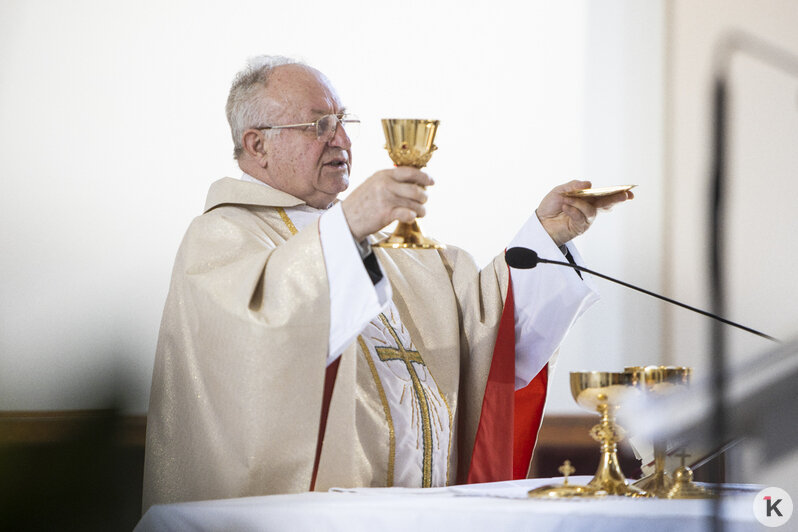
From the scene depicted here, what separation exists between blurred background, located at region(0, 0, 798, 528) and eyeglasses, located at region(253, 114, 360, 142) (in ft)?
2.80

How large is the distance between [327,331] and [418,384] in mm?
622

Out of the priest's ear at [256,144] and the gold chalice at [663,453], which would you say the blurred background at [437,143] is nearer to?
the priest's ear at [256,144]

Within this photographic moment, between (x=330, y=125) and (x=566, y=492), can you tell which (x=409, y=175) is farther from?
(x=330, y=125)

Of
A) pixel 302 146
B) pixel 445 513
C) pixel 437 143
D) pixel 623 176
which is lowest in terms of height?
pixel 445 513

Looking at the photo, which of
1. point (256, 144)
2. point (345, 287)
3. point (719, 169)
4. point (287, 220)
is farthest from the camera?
point (256, 144)

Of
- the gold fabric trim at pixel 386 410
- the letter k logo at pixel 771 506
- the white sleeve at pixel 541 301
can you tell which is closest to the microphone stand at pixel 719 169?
the letter k logo at pixel 771 506

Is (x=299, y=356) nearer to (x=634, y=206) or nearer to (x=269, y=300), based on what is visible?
(x=269, y=300)

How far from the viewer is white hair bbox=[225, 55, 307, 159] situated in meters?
3.32

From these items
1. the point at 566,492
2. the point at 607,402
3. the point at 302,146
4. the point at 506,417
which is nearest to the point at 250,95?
the point at 302,146

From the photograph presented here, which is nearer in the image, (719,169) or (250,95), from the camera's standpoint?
(719,169)

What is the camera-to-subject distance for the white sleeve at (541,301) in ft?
9.90

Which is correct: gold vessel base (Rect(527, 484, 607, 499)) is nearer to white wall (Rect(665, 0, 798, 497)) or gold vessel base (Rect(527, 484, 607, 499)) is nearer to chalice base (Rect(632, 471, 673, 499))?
chalice base (Rect(632, 471, 673, 499))

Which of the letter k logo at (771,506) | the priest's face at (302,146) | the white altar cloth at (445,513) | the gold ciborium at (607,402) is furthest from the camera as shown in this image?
the priest's face at (302,146)

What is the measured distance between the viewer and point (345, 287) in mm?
2375
